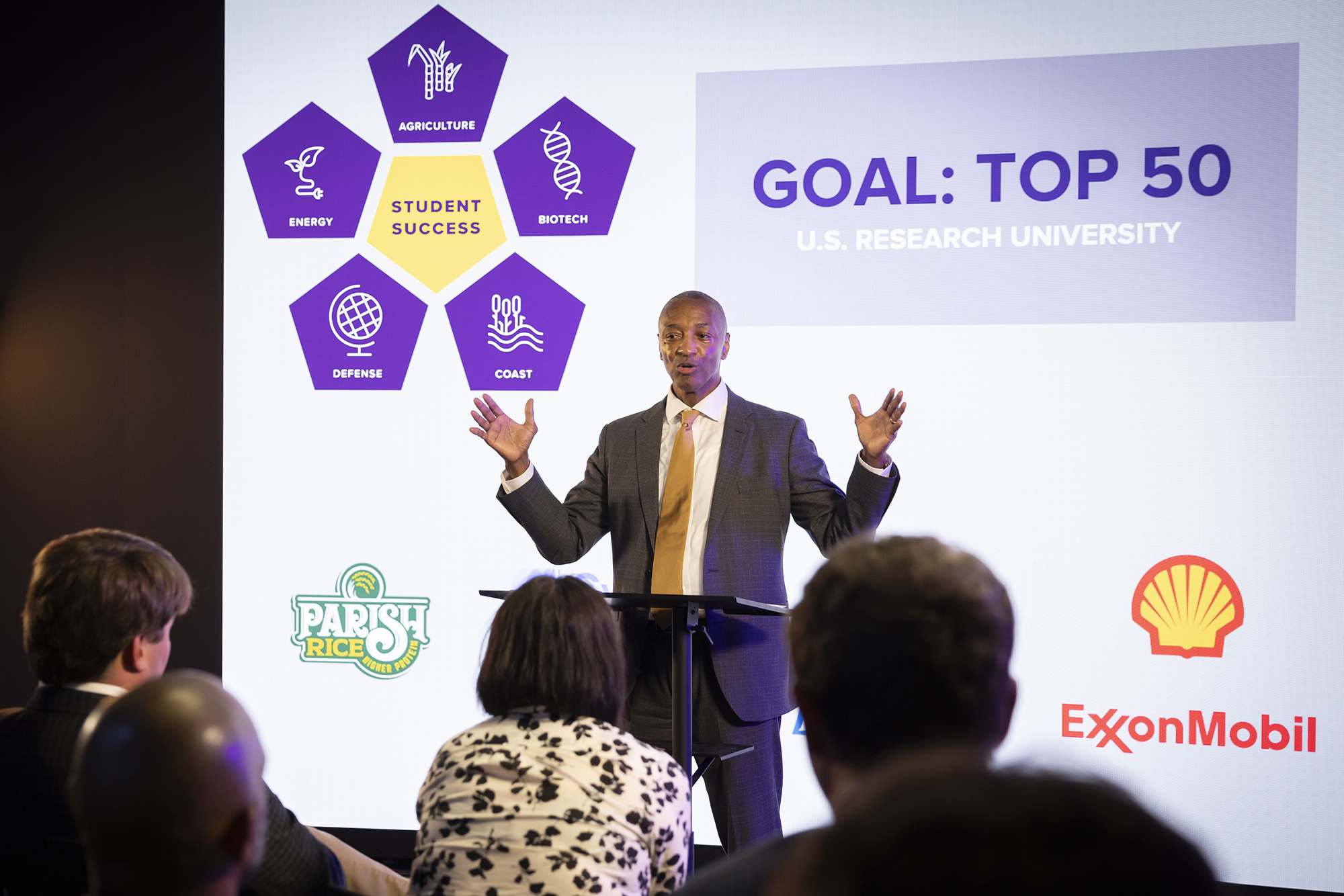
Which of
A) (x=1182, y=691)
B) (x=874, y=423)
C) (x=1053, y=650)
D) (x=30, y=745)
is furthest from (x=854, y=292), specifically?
(x=30, y=745)

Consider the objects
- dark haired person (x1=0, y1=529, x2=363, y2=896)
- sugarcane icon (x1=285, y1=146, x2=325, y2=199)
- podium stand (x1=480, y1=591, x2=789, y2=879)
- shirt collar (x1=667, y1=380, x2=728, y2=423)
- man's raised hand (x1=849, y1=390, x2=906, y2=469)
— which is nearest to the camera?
dark haired person (x1=0, y1=529, x2=363, y2=896)

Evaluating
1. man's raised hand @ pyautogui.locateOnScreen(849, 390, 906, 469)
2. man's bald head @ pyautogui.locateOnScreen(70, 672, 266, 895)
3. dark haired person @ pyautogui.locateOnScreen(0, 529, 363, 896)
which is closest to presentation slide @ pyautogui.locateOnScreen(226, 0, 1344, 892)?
man's raised hand @ pyautogui.locateOnScreen(849, 390, 906, 469)

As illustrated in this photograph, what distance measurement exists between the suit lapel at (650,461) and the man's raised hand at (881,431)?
0.59 metres

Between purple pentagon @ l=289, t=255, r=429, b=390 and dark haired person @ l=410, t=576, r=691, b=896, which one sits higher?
purple pentagon @ l=289, t=255, r=429, b=390

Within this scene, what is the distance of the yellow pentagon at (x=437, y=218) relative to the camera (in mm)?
4219

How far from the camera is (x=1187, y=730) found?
3.67 metres

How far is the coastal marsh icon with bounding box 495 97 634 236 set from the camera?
4.12 m

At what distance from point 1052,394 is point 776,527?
4.72 feet

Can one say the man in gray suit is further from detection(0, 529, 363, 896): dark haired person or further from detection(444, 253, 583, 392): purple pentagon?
detection(0, 529, 363, 896): dark haired person

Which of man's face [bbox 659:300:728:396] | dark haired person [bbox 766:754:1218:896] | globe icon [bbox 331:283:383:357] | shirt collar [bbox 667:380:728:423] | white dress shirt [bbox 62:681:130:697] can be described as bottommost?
white dress shirt [bbox 62:681:130:697]

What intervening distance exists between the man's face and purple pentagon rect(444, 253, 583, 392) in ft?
3.84

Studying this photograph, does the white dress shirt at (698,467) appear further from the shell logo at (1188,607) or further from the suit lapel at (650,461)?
the shell logo at (1188,607)

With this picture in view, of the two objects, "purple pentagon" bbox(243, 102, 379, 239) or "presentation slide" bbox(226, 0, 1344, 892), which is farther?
"purple pentagon" bbox(243, 102, 379, 239)

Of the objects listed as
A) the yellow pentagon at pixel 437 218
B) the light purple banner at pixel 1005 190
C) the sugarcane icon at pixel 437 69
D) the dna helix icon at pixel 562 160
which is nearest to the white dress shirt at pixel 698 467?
the light purple banner at pixel 1005 190
